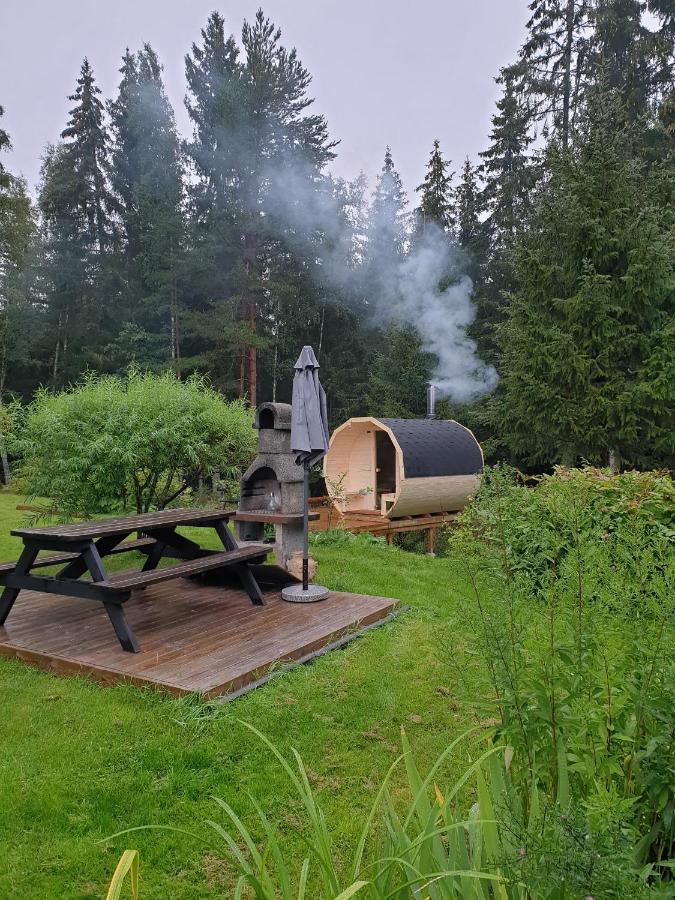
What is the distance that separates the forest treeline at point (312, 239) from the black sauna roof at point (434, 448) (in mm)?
805

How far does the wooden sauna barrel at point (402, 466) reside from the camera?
1133 centimetres

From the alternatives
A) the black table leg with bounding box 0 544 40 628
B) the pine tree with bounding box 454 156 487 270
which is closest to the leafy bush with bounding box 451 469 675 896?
the black table leg with bounding box 0 544 40 628

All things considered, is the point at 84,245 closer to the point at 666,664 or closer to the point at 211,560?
the point at 211,560

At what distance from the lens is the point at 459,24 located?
16.7 metres

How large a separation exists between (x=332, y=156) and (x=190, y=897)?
2159 centimetres

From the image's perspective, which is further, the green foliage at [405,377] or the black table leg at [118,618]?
the green foliage at [405,377]

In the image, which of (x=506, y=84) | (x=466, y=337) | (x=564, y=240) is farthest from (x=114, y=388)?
(x=506, y=84)

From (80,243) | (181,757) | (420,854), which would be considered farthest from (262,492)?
(80,243)

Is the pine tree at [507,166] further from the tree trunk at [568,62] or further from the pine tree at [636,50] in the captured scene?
the pine tree at [636,50]

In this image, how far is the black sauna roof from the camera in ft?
37.3

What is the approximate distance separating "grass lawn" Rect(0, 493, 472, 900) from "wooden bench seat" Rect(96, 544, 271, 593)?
1.96 feet

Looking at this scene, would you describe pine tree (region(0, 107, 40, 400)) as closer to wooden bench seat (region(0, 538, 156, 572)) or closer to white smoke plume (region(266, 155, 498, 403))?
white smoke plume (region(266, 155, 498, 403))

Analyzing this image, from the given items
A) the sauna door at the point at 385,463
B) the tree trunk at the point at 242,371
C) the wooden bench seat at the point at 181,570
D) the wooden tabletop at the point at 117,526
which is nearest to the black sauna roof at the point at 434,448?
the sauna door at the point at 385,463

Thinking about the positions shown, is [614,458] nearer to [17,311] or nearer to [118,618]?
[118,618]
